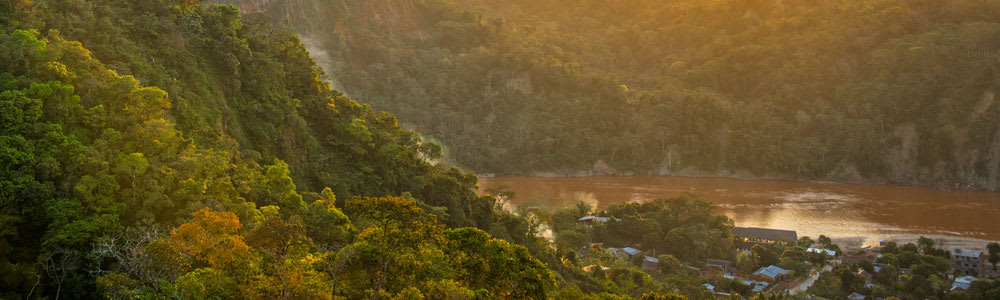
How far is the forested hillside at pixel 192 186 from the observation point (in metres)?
11.5

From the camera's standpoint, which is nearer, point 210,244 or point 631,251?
point 210,244

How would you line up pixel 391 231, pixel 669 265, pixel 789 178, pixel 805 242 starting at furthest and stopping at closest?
1. pixel 789 178
2. pixel 805 242
3. pixel 669 265
4. pixel 391 231

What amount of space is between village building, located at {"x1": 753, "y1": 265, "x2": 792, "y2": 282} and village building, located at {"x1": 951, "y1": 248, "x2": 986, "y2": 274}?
8.33 meters

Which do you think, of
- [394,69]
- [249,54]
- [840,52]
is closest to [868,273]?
[249,54]

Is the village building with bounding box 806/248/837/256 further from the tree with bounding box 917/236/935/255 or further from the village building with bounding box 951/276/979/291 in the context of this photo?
the village building with bounding box 951/276/979/291

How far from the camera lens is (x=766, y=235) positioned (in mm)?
38281

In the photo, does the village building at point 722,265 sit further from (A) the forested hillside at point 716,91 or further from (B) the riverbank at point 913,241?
(A) the forested hillside at point 716,91

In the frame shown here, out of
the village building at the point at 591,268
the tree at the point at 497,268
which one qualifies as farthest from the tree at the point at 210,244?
the village building at the point at 591,268

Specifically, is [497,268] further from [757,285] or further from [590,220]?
[590,220]

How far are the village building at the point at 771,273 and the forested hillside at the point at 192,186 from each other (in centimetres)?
614

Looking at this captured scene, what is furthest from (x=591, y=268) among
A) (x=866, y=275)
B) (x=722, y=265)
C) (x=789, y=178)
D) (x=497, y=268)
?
(x=789, y=178)

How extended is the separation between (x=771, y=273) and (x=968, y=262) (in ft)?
33.2

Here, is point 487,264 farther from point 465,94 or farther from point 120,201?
point 465,94

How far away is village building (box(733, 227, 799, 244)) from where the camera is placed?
37219 mm
